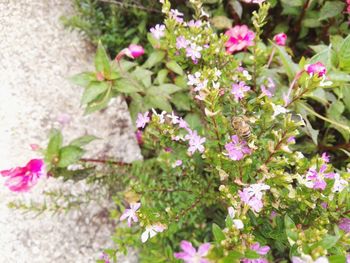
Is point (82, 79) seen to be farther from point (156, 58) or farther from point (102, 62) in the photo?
point (156, 58)

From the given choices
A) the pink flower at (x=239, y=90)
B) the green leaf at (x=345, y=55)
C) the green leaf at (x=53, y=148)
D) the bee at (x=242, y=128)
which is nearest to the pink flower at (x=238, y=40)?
the green leaf at (x=345, y=55)

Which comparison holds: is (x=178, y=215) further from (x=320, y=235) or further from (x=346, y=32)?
(x=346, y=32)

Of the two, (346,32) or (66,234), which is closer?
(66,234)

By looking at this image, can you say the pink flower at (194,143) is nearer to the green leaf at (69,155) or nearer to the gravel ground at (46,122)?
the green leaf at (69,155)

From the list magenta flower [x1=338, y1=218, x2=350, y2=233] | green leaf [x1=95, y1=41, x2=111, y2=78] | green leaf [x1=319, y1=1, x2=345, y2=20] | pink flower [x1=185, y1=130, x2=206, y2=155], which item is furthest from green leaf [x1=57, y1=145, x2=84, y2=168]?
green leaf [x1=319, y1=1, x2=345, y2=20]

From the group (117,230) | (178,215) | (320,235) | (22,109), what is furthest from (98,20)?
(320,235)

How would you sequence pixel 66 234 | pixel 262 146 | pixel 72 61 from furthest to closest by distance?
1. pixel 72 61
2. pixel 66 234
3. pixel 262 146
